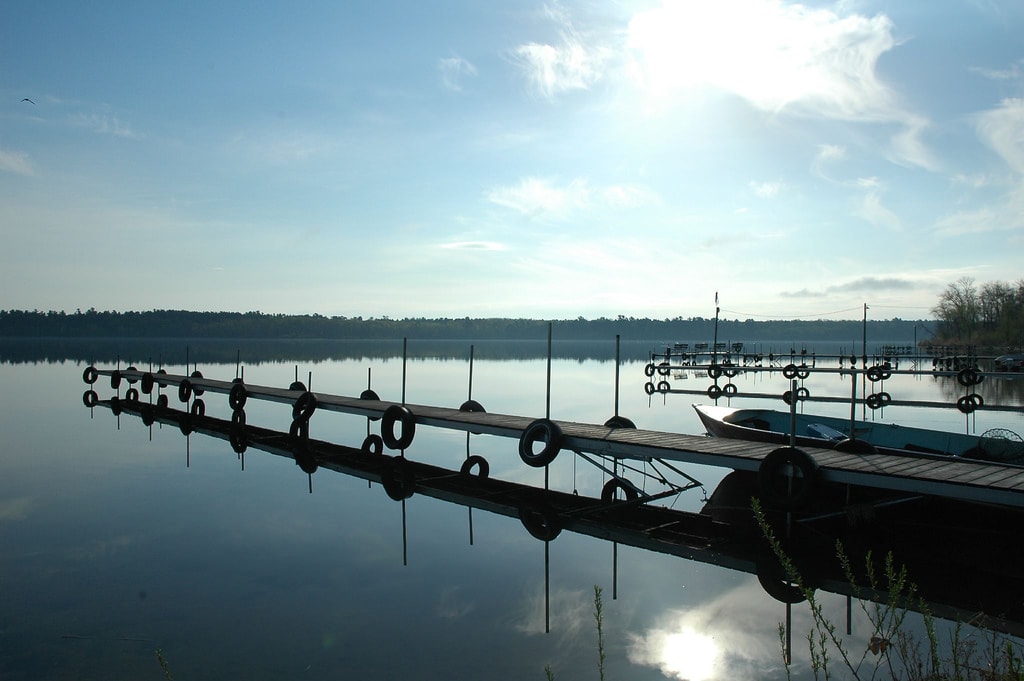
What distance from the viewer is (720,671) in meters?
7.25

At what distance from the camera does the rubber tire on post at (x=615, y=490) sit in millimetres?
13766

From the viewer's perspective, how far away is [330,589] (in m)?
9.49

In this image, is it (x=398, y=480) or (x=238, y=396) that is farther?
(x=238, y=396)

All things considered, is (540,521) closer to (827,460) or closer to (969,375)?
(827,460)

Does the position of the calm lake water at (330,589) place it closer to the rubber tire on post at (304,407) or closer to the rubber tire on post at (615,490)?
the rubber tire on post at (615,490)

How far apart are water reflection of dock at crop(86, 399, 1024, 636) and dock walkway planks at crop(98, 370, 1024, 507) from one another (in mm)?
1057

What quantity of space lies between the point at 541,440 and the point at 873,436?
764 cm

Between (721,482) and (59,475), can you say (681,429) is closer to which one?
(721,482)

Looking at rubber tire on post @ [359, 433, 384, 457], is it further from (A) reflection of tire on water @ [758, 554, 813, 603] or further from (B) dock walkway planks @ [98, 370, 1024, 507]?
(A) reflection of tire on water @ [758, 554, 813, 603]

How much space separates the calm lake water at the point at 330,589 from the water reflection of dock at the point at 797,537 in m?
0.40

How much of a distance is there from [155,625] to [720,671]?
250 inches

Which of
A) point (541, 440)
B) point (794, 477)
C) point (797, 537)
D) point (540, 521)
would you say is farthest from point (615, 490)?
point (794, 477)

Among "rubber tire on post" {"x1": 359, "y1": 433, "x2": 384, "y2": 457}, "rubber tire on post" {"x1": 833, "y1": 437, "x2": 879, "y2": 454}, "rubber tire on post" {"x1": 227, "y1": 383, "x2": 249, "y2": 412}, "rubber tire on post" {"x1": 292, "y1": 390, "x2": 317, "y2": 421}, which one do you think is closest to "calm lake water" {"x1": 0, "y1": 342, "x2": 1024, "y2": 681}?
"rubber tire on post" {"x1": 359, "y1": 433, "x2": 384, "y2": 457}

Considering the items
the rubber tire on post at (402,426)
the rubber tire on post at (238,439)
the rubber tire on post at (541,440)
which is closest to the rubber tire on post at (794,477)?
the rubber tire on post at (541,440)
